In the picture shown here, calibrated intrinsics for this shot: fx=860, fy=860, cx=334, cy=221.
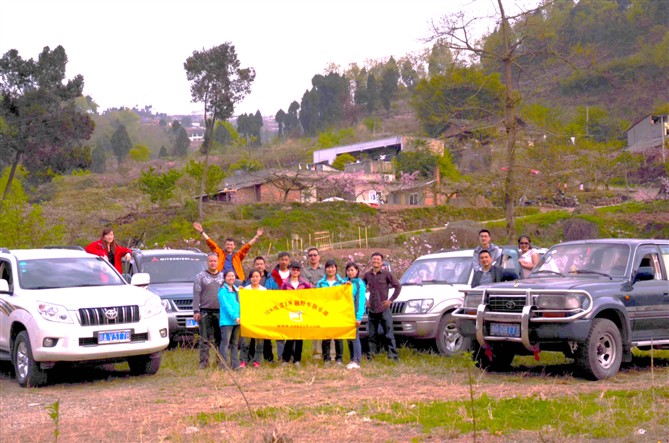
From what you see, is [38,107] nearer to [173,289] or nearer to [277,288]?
[173,289]

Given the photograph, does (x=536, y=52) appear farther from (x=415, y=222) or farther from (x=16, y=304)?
(x=415, y=222)

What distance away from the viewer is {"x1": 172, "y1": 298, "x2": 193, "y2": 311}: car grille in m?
15.9

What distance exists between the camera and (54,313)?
1169 cm

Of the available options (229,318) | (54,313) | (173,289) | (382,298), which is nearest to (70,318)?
(54,313)

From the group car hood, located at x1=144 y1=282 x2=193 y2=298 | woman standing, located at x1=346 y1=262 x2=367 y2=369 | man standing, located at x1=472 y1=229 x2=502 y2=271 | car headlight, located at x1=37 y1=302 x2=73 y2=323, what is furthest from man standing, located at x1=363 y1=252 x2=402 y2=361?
car headlight, located at x1=37 y1=302 x2=73 y2=323

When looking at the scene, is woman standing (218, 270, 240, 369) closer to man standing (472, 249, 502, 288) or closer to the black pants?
the black pants

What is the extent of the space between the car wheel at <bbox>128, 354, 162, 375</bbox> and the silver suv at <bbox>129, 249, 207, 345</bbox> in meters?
2.69

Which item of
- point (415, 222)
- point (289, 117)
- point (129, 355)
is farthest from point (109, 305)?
point (289, 117)

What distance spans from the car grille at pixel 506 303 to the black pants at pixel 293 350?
12.3 ft

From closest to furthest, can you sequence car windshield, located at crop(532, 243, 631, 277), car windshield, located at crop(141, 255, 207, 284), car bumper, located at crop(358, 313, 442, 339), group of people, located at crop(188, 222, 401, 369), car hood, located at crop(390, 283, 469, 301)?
car windshield, located at crop(532, 243, 631, 277) → group of people, located at crop(188, 222, 401, 369) → car bumper, located at crop(358, 313, 442, 339) → car hood, located at crop(390, 283, 469, 301) → car windshield, located at crop(141, 255, 207, 284)

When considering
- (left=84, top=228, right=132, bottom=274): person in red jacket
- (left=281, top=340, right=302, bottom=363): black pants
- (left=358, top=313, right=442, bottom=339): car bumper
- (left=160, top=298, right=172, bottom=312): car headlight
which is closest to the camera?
(left=281, top=340, right=302, bottom=363): black pants

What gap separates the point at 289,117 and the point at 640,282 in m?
156

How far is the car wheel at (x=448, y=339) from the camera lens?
1409cm

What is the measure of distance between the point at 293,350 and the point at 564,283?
4.87 m
